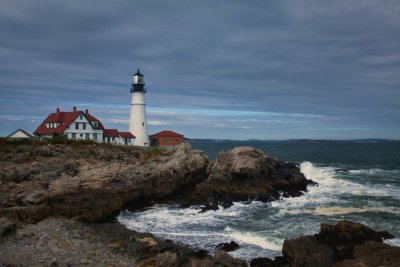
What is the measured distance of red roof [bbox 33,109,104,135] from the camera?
46.3 m

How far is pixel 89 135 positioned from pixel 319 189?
28.4m

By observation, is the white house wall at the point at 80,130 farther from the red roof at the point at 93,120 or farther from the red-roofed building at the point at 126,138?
the red-roofed building at the point at 126,138

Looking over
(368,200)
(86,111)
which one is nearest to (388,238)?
(368,200)

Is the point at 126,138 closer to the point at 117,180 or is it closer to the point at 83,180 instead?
the point at 117,180

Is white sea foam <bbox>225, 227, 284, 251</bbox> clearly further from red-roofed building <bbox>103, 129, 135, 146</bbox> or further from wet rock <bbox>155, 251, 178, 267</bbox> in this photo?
red-roofed building <bbox>103, 129, 135, 146</bbox>

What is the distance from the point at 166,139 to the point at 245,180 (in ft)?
102

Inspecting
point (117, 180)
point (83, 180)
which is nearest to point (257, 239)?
point (117, 180)

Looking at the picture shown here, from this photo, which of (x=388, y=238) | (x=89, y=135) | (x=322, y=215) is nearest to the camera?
(x=388, y=238)

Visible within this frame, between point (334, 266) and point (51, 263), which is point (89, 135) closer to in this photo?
point (51, 263)

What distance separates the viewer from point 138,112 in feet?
161

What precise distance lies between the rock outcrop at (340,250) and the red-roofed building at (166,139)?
42376mm

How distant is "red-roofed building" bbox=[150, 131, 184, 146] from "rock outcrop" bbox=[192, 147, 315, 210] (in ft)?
90.6

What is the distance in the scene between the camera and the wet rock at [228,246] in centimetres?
1513

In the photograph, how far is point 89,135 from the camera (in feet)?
157
